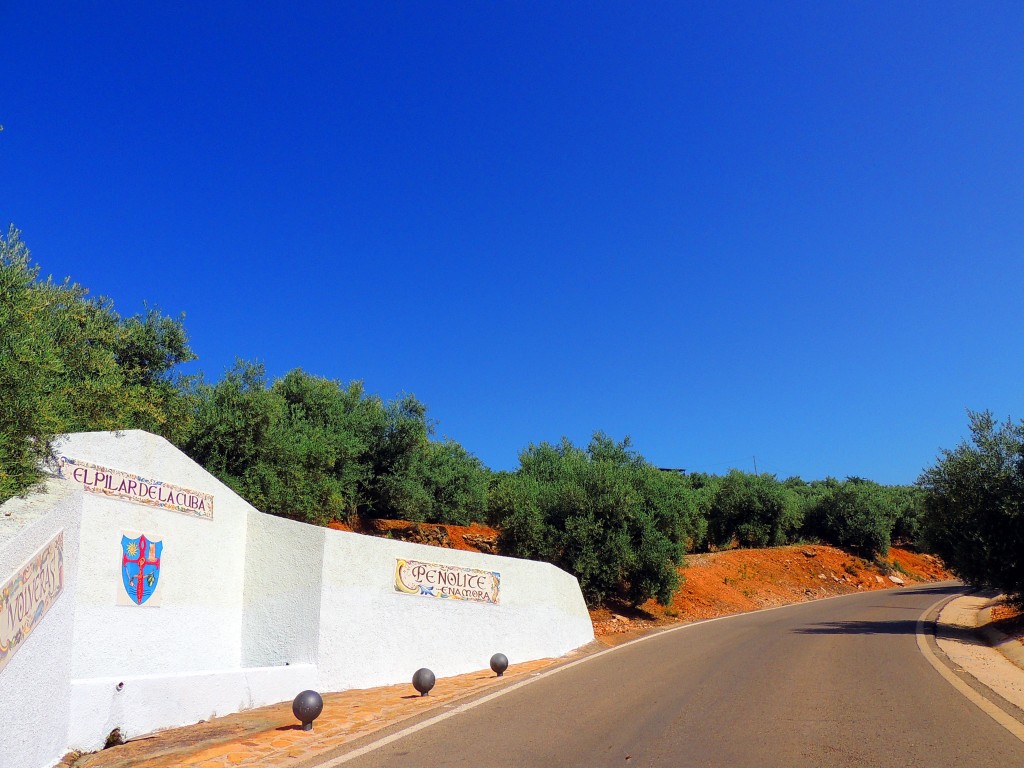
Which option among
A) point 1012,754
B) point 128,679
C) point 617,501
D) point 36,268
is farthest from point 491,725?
point 617,501

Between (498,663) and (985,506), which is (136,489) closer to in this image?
(498,663)

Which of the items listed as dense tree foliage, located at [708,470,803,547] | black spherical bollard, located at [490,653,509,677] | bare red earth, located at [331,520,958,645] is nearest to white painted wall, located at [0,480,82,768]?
black spherical bollard, located at [490,653,509,677]

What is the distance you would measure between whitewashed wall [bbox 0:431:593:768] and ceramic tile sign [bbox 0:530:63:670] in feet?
0.73

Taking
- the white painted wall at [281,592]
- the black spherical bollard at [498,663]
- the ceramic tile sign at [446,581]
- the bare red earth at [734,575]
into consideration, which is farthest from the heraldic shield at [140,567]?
the bare red earth at [734,575]

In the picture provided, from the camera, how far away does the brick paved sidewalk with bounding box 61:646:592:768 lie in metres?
6.98

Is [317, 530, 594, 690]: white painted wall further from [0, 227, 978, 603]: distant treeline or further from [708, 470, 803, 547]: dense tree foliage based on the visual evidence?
[708, 470, 803, 547]: dense tree foliage

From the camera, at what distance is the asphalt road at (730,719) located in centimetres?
651

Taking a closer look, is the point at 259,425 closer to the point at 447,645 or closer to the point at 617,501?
the point at 447,645

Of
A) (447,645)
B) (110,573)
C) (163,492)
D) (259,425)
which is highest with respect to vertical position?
(259,425)

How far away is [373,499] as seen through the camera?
27703mm

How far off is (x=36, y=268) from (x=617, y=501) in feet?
59.8

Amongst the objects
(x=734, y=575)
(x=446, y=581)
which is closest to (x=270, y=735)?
(x=446, y=581)

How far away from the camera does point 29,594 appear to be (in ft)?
18.8

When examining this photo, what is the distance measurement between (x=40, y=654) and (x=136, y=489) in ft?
14.2
